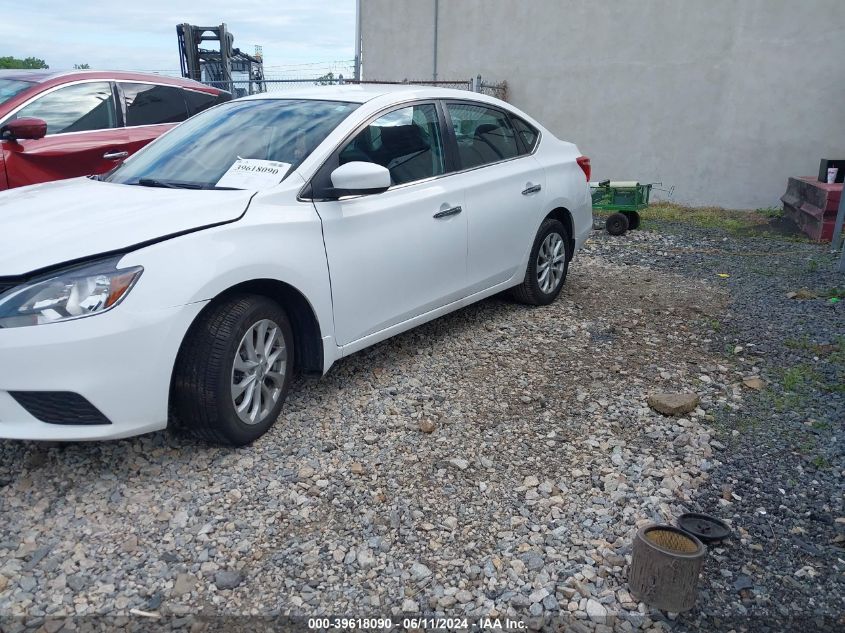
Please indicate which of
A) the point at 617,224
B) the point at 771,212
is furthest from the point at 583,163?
the point at 771,212

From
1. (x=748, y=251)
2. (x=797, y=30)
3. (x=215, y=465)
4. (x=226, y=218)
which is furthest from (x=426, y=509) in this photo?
(x=797, y=30)

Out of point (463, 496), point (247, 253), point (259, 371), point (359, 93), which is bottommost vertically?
point (463, 496)

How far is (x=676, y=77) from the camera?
11.1 metres

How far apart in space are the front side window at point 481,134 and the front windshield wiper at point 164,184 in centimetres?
185

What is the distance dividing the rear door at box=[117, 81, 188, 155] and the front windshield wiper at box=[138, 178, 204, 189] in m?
2.82

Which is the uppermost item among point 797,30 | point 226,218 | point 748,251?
point 797,30

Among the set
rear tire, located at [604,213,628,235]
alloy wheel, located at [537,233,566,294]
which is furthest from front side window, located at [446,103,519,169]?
rear tire, located at [604,213,628,235]

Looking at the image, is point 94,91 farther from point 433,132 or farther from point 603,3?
point 603,3

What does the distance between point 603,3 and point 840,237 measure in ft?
17.6

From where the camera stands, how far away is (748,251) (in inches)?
326

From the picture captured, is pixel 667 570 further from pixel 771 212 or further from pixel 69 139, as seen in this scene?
pixel 771 212

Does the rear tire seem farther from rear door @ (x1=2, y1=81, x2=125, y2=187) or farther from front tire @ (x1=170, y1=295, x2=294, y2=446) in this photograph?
front tire @ (x1=170, y1=295, x2=294, y2=446)

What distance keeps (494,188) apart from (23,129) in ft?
12.1

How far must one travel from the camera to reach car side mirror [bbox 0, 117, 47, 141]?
5.55 meters
